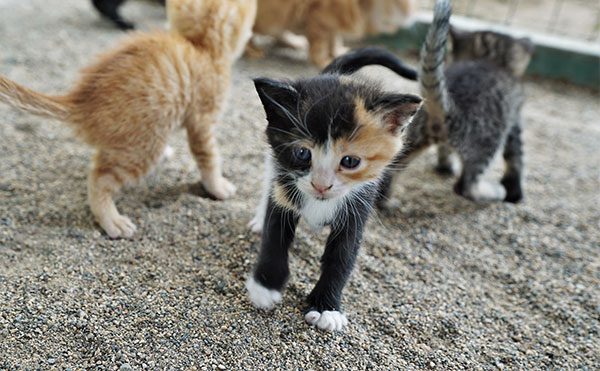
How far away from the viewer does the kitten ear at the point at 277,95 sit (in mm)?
1658

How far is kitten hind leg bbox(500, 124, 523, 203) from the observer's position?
327cm

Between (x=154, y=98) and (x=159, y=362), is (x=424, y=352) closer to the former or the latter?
(x=159, y=362)

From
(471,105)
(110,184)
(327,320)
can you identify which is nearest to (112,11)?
(110,184)

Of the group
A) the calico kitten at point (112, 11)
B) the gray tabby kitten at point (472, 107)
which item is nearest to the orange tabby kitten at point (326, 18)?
the calico kitten at point (112, 11)

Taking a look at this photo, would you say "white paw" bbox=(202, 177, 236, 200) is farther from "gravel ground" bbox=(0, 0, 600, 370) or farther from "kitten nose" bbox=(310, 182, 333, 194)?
"kitten nose" bbox=(310, 182, 333, 194)

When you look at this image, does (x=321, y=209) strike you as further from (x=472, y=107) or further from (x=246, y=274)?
(x=472, y=107)

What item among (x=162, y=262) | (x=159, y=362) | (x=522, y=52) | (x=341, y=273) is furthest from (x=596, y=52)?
(x=159, y=362)

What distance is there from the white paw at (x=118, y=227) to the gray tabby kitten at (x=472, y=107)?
1.35 m

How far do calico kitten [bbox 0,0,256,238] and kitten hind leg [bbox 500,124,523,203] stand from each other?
2.00 metres

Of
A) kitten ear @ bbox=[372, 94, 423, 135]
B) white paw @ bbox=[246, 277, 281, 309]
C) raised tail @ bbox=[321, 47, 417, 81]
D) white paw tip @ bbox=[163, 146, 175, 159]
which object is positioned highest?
kitten ear @ bbox=[372, 94, 423, 135]

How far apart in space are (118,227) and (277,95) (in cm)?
122

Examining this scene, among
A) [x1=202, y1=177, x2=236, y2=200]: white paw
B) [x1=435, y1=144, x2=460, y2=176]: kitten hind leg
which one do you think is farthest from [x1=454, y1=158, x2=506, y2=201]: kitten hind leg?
[x1=202, y1=177, x2=236, y2=200]: white paw

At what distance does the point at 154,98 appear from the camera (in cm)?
242

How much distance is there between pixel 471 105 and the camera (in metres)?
2.87
